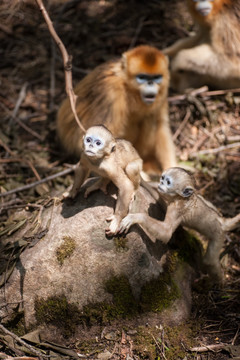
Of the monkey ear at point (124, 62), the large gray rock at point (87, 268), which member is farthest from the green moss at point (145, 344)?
the monkey ear at point (124, 62)

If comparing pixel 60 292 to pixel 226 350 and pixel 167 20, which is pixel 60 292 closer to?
pixel 226 350

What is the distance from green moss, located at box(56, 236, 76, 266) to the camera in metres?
3.69

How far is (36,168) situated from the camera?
5930mm

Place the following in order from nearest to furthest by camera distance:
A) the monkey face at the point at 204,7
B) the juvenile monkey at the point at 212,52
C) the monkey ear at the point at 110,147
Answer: the monkey ear at the point at 110,147 → the monkey face at the point at 204,7 → the juvenile monkey at the point at 212,52

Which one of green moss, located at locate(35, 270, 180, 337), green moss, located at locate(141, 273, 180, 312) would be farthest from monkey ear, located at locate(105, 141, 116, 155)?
green moss, located at locate(141, 273, 180, 312)

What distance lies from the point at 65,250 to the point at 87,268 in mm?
240

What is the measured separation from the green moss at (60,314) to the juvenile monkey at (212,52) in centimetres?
504

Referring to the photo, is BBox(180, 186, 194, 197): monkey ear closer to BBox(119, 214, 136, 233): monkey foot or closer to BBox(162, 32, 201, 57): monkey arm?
BBox(119, 214, 136, 233): monkey foot

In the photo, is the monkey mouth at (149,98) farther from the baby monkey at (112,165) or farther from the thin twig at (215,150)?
the baby monkey at (112,165)

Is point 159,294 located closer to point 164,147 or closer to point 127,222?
point 127,222

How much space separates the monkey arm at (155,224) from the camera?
142 inches

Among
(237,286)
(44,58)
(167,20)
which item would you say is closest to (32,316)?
(237,286)

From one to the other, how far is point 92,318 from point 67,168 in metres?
2.75

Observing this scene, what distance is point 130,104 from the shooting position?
5.61m
